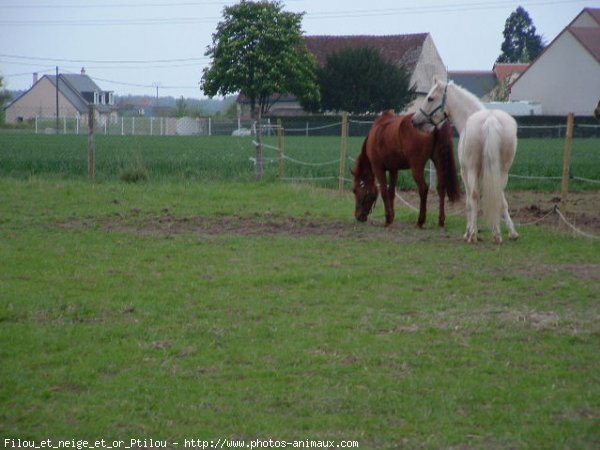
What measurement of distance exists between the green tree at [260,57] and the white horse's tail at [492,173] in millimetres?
44302

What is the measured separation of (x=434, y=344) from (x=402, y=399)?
1078mm

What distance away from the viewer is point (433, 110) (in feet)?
35.0

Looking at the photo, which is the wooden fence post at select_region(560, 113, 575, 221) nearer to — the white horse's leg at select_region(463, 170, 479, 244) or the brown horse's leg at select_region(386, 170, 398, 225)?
the white horse's leg at select_region(463, 170, 479, 244)

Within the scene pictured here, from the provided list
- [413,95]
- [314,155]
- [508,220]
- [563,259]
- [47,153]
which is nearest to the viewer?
[563,259]

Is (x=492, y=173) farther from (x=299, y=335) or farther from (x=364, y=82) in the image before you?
(x=364, y=82)

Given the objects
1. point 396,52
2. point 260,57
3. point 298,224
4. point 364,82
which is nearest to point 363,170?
point 298,224

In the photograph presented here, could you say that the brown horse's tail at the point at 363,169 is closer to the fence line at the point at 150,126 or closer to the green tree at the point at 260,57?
the fence line at the point at 150,126

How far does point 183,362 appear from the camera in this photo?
17.1ft

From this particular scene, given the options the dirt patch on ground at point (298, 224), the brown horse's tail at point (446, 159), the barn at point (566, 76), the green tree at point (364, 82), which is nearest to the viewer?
the dirt patch on ground at point (298, 224)

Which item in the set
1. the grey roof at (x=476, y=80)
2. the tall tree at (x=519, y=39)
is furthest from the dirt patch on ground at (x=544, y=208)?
the tall tree at (x=519, y=39)

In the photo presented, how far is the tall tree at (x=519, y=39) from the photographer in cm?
10006

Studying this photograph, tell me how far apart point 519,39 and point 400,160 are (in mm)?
Answer: 96293

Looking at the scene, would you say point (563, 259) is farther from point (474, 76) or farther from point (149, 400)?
point (474, 76)

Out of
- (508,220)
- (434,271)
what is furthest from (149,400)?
(508,220)
